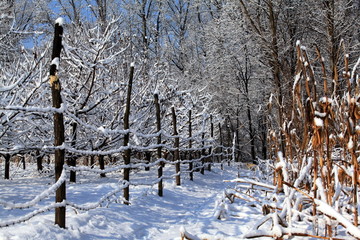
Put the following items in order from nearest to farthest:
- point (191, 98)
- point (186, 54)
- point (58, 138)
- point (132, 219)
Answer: point (58, 138)
point (132, 219)
point (191, 98)
point (186, 54)

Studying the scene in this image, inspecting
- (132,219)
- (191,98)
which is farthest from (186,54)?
(132,219)

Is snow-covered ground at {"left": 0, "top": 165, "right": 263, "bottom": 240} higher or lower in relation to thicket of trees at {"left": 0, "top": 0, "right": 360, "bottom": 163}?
lower

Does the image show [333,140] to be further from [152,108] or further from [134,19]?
[134,19]

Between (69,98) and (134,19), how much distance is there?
1755 cm

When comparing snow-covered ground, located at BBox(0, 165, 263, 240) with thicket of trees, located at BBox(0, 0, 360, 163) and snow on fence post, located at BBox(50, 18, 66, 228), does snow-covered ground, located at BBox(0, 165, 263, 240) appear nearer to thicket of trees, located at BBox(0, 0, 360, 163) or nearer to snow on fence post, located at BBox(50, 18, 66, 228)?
snow on fence post, located at BBox(50, 18, 66, 228)

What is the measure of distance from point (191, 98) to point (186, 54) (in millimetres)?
11052

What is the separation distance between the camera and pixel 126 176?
4.91 metres

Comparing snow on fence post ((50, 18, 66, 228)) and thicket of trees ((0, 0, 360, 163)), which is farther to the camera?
thicket of trees ((0, 0, 360, 163))

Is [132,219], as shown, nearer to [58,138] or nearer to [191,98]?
[58,138]

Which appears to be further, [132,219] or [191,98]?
[191,98]

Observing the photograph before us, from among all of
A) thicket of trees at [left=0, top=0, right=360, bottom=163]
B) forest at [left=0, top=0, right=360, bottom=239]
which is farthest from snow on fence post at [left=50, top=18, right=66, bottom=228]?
thicket of trees at [left=0, top=0, right=360, bottom=163]

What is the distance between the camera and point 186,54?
22.3 meters

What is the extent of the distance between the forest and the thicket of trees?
83 mm

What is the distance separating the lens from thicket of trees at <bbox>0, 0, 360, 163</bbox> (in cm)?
757
